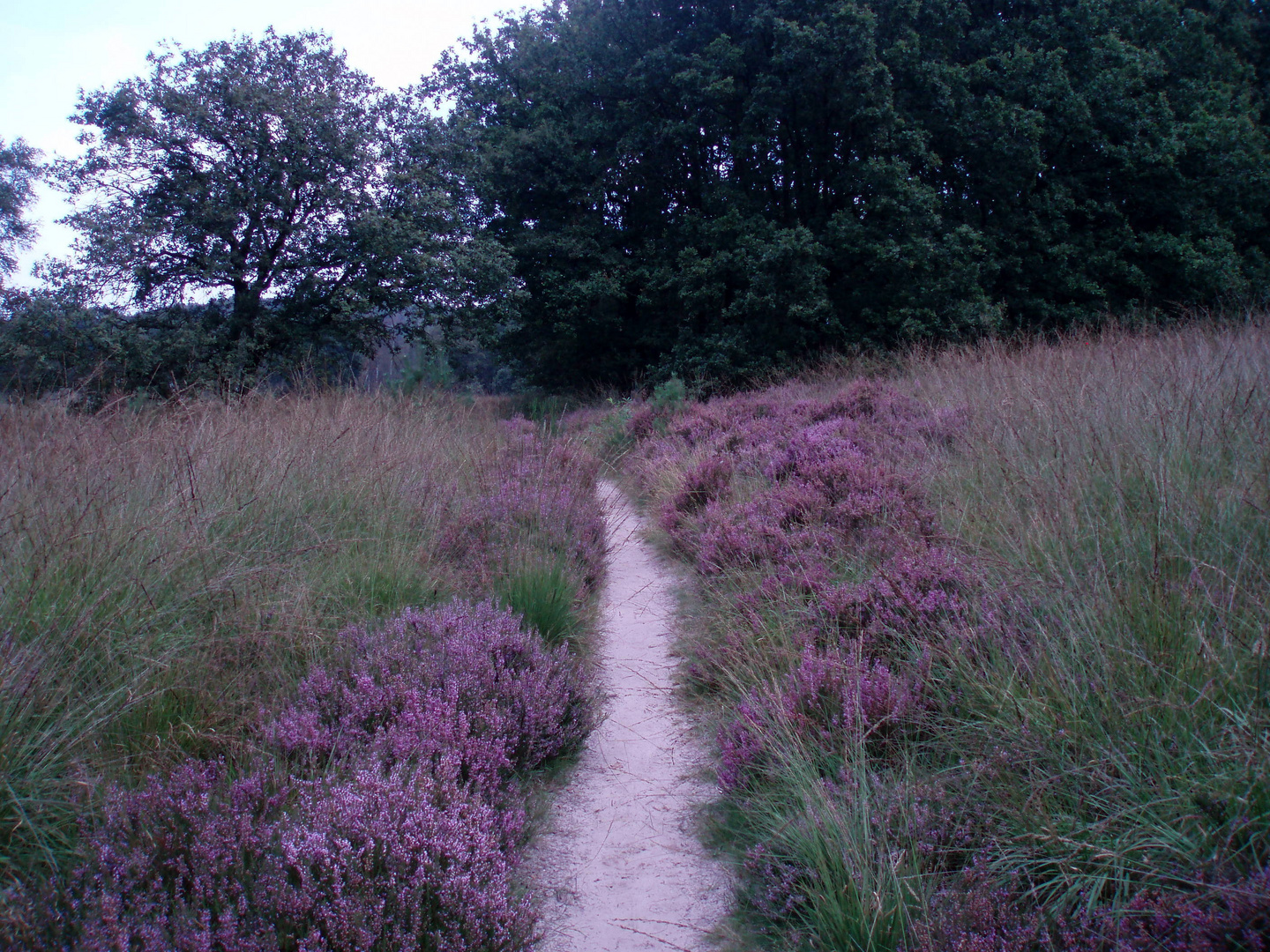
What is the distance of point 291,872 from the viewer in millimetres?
2020

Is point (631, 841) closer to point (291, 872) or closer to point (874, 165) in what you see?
point (291, 872)

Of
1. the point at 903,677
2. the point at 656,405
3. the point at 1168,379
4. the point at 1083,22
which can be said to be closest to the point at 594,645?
the point at 903,677

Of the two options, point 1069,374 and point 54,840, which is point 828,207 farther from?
point 54,840

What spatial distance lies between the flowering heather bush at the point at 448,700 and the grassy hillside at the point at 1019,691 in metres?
0.82

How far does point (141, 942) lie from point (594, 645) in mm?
3141

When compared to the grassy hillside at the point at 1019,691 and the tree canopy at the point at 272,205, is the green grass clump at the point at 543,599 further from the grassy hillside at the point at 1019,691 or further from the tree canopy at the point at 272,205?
the tree canopy at the point at 272,205

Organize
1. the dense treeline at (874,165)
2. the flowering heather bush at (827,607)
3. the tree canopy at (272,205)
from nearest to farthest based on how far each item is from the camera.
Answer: the flowering heather bush at (827,607), the tree canopy at (272,205), the dense treeline at (874,165)

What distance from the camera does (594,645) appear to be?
4.76 meters

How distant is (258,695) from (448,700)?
0.78 m

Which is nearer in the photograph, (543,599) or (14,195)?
(543,599)

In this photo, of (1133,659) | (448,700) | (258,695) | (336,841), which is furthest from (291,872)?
(1133,659)

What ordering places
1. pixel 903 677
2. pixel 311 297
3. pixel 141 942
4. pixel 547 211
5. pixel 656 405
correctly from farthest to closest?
1. pixel 547 211
2. pixel 311 297
3. pixel 656 405
4. pixel 903 677
5. pixel 141 942

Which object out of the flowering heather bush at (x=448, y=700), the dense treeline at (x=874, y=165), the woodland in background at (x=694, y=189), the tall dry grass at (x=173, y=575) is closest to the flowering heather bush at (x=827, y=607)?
the flowering heather bush at (x=448, y=700)

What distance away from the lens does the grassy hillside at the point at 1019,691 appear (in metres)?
1.88
